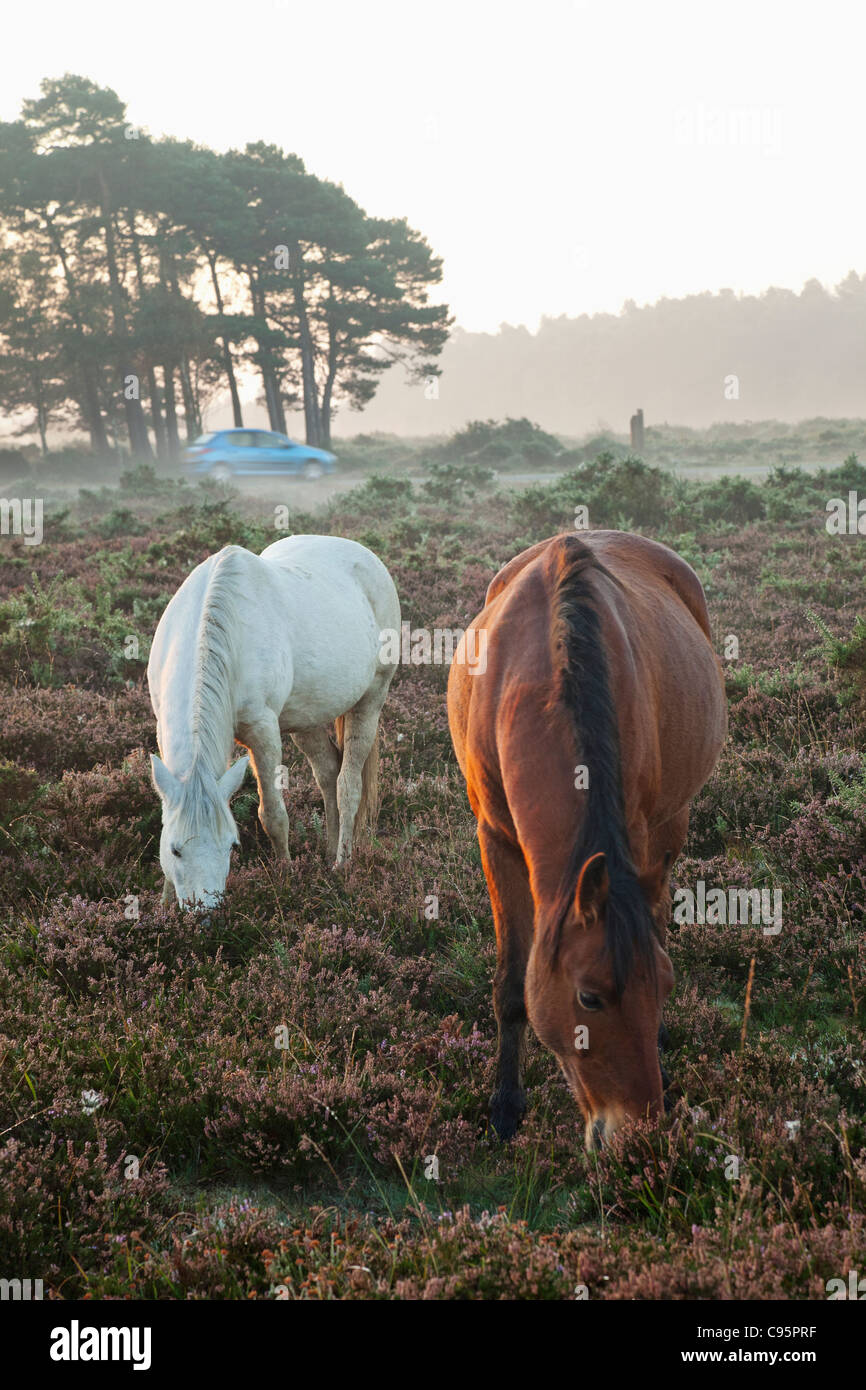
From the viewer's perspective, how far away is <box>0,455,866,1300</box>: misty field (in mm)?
2461

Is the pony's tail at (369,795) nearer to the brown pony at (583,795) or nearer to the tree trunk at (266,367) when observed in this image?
the brown pony at (583,795)

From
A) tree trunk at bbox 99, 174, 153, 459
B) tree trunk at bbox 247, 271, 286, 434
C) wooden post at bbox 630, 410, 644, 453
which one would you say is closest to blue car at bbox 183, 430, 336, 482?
tree trunk at bbox 99, 174, 153, 459

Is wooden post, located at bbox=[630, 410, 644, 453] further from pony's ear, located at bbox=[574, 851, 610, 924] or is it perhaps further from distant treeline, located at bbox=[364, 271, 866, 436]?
distant treeline, located at bbox=[364, 271, 866, 436]

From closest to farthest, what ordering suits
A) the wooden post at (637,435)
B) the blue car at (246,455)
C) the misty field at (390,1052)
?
the misty field at (390,1052), the blue car at (246,455), the wooden post at (637,435)

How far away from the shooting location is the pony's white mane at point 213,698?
4133mm

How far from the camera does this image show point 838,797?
5008 mm

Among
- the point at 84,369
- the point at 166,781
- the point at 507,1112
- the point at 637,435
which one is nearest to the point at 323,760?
the point at 166,781

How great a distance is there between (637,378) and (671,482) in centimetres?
11108

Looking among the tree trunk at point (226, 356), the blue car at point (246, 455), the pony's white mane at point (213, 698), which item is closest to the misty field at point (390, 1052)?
the pony's white mane at point (213, 698)

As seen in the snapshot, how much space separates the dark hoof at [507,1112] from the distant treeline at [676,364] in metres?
104

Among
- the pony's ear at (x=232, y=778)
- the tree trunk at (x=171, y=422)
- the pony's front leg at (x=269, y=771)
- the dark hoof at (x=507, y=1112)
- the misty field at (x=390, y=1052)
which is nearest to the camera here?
the misty field at (x=390, y=1052)

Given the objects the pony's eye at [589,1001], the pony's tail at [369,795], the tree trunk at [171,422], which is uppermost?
the tree trunk at [171,422]

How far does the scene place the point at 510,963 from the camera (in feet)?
11.0
